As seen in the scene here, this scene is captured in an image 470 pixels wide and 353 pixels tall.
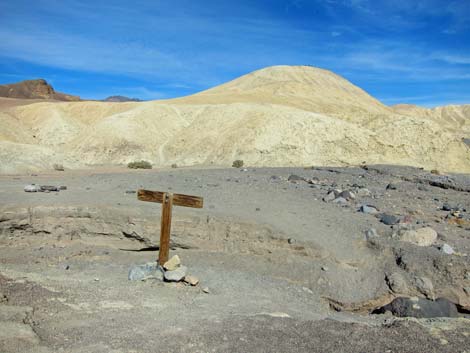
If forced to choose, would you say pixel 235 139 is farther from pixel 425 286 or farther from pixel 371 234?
pixel 425 286

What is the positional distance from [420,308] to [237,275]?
3268 mm

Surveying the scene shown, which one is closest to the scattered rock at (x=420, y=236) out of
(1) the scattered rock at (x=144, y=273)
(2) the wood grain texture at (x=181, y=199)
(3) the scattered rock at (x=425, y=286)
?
(3) the scattered rock at (x=425, y=286)

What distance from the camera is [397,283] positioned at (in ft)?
27.5

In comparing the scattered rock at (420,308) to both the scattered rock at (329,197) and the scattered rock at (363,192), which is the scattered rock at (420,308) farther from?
the scattered rock at (363,192)

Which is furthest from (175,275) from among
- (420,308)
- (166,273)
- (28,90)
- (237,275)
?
(28,90)

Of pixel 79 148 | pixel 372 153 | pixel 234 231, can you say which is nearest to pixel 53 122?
pixel 79 148

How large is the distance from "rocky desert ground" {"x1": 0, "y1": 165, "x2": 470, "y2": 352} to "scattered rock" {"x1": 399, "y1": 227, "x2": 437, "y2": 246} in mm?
28

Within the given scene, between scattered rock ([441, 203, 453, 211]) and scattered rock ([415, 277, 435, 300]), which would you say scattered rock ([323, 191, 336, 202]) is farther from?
scattered rock ([415, 277, 435, 300])

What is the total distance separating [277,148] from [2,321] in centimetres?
2802

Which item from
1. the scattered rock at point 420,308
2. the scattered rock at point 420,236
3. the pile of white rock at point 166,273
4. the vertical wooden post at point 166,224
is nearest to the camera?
the scattered rock at point 420,308

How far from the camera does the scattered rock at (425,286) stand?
8219mm

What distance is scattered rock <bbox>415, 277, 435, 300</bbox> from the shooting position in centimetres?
822

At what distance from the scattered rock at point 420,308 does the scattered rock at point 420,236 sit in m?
1.99

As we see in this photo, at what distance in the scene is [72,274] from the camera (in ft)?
26.1
